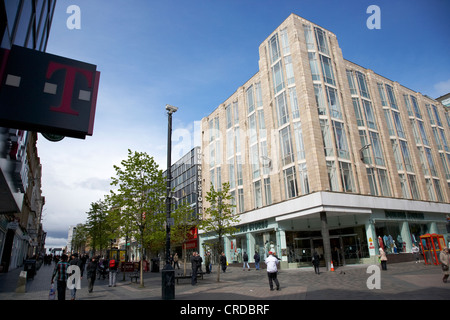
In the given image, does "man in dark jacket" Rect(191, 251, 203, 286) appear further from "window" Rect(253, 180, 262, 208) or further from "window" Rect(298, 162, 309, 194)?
"window" Rect(253, 180, 262, 208)

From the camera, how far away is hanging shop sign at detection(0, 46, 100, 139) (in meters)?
5.15

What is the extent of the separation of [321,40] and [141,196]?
2578 centimetres

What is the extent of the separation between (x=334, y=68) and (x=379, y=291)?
25.5m

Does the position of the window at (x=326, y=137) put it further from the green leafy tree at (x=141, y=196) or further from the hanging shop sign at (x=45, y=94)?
the hanging shop sign at (x=45, y=94)

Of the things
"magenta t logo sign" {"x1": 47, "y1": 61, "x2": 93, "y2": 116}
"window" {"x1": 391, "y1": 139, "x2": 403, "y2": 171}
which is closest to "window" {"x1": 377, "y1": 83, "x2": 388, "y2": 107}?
"window" {"x1": 391, "y1": 139, "x2": 403, "y2": 171}

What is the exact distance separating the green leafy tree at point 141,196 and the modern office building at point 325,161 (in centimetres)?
798

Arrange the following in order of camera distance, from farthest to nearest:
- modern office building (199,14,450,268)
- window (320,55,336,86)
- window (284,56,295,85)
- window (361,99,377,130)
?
window (361,99,377,130)
window (320,55,336,86)
window (284,56,295,85)
modern office building (199,14,450,268)

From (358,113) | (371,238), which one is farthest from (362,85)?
(371,238)

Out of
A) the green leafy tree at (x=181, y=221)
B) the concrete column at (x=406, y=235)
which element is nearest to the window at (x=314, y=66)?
the concrete column at (x=406, y=235)

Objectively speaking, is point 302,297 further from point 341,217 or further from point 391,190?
point 391,190

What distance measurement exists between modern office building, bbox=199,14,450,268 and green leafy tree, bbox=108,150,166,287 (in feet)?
26.2

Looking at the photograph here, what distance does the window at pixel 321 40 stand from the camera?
3047 centimetres

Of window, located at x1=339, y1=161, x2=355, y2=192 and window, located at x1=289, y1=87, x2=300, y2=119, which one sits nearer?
window, located at x1=339, y1=161, x2=355, y2=192

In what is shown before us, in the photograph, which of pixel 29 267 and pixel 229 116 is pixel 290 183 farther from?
pixel 29 267
